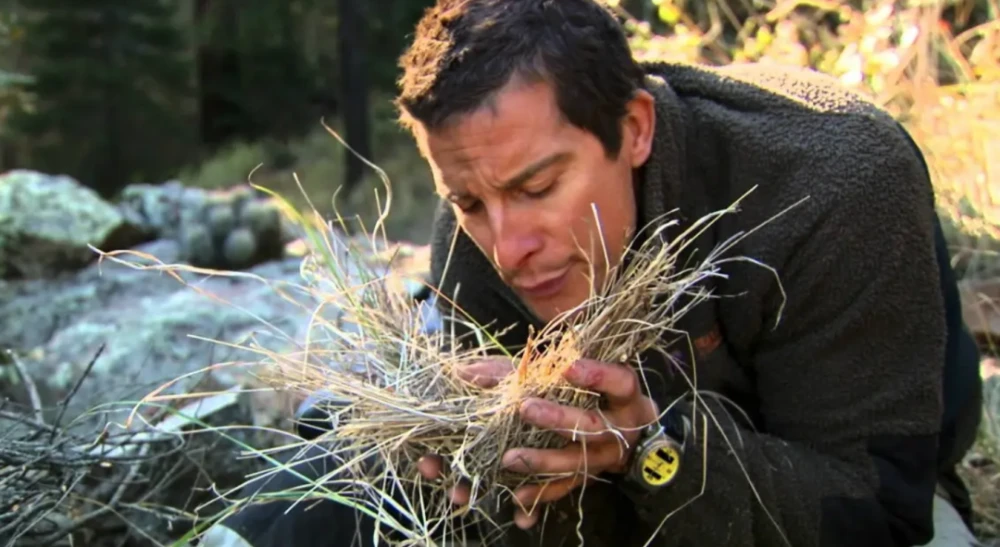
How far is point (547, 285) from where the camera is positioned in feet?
5.49

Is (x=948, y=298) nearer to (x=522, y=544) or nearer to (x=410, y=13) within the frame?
(x=522, y=544)

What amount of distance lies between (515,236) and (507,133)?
159mm

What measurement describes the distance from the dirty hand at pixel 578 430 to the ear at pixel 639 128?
0.47m

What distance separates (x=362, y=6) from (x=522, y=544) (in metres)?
8.51

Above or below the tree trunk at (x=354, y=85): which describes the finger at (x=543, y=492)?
above

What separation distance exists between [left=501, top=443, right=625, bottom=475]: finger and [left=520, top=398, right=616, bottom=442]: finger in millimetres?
35

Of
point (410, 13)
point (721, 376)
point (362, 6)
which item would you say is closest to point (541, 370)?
point (721, 376)

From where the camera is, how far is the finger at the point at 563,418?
137cm

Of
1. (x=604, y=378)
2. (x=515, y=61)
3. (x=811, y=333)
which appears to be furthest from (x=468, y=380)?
(x=811, y=333)

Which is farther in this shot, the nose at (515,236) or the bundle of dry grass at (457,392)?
the nose at (515,236)

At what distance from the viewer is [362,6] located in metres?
9.62

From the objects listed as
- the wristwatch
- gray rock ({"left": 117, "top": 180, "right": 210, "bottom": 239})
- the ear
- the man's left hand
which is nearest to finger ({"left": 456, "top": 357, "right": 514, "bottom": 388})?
the man's left hand

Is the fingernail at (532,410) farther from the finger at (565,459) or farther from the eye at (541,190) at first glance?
the eye at (541,190)

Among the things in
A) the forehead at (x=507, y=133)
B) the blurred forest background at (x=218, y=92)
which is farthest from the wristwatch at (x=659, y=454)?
the blurred forest background at (x=218, y=92)
